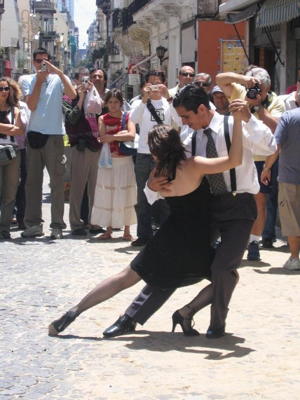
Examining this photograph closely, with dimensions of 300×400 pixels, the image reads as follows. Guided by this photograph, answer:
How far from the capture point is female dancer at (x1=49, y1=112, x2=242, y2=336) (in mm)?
5953

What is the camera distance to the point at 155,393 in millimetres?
5184

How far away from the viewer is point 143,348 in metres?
6.11

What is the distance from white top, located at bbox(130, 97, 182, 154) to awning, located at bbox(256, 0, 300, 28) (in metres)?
3.92

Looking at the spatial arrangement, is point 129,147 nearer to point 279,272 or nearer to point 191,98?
Answer: point 279,272

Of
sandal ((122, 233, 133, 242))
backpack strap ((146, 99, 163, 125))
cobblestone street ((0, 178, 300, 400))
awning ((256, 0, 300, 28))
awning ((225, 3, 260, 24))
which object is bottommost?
cobblestone street ((0, 178, 300, 400))

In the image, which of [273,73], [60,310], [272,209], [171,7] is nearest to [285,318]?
[60,310]

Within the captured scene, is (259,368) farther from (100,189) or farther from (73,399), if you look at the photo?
(100,189)

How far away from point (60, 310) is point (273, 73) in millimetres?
11943

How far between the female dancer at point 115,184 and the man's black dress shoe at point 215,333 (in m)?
4.56

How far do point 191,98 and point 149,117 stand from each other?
4220mm

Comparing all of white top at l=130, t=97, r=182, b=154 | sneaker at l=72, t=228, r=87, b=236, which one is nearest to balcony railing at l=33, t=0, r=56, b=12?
sneaker at l=72, t=228, r=87, b=236

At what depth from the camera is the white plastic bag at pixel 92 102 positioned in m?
11.0

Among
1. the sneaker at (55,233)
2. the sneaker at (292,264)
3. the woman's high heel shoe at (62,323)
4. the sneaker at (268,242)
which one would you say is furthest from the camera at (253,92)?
the sneaker at (55,233)

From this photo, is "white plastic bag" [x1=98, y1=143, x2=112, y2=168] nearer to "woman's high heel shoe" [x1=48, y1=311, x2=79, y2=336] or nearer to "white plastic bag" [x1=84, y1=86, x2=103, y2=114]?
"white plastic bag" [x1=84, y1=86, x2=103, y2=114]
